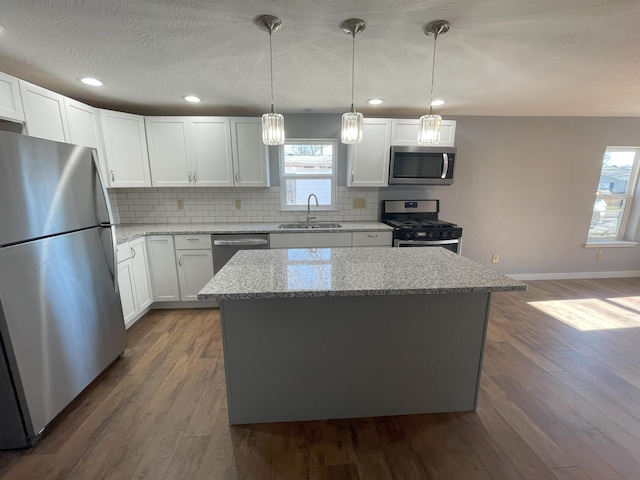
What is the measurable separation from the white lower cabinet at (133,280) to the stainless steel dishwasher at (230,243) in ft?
2.33

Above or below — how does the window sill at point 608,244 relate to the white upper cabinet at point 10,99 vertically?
below

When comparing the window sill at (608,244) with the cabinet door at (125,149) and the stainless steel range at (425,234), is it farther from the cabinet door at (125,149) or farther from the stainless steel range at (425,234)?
the cabinet door at (125,149)

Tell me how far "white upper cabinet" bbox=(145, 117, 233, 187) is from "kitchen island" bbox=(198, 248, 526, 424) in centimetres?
188

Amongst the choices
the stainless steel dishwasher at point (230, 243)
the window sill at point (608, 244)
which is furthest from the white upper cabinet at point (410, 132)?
the window sill at point (608, 244)

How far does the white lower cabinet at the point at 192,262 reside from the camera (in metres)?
2.95

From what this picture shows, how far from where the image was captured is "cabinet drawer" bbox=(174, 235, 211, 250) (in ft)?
9.63

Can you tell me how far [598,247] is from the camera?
3941 mm

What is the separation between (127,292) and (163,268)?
456 millimetres

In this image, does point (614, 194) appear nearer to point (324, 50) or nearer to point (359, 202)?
point (359, 202)

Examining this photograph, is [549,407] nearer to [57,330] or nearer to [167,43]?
[57,330]

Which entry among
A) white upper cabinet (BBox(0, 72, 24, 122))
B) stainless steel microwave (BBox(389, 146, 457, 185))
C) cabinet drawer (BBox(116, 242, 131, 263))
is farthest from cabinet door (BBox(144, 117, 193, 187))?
stainless steel microwave (BBox(389, 146, 457, 185))

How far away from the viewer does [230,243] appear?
2955mm

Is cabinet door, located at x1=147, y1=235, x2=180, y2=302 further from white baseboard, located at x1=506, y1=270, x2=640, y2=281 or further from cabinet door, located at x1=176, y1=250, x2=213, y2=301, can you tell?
white baseboard, located at x1=506, y1=270, x2=640, y2=281

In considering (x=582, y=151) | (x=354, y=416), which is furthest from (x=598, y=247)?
(x=354, y=416)
